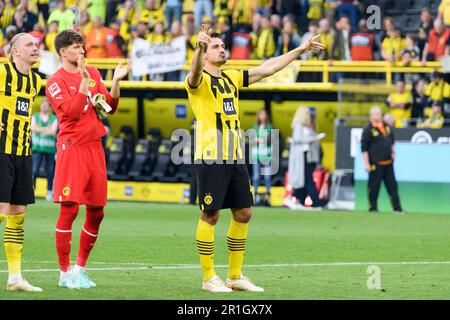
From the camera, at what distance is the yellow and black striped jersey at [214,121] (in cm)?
1159

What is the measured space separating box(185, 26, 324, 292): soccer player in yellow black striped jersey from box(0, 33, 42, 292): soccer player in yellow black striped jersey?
1.51 metres

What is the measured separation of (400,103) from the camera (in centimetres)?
2645

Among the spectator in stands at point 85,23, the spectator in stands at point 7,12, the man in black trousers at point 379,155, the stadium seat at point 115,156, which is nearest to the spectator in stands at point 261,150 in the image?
the man in black trousers at point 379,155

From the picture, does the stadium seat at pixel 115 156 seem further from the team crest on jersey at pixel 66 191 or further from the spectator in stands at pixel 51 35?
the team crest on jersey at pixel 66 191

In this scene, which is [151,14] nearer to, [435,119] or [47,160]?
[47,160]

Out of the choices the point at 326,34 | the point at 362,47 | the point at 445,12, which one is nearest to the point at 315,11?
the point at 326,34

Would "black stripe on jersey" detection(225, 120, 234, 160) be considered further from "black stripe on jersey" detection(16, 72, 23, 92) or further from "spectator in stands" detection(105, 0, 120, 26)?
"spectator in stands" detection(105, 0, 120, 26)

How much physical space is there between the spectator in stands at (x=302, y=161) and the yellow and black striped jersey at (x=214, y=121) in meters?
14.2

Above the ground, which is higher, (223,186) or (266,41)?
(266,41)

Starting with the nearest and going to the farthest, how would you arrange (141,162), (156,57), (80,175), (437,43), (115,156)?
(80,175)
(437,43)
(156,57)
(141,162)
(115,156)

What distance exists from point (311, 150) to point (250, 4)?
523 cm

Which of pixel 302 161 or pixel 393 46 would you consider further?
pixel 393 46

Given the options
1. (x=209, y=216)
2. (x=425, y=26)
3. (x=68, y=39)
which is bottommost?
(x=209, y=216)

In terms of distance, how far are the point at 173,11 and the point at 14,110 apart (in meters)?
19.4
